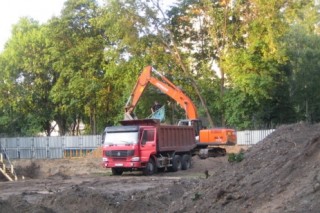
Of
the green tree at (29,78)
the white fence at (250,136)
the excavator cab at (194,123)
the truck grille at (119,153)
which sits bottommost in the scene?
the truck grille at (119,153)

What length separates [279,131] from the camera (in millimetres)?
11484

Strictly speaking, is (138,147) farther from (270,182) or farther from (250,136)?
(250,136)

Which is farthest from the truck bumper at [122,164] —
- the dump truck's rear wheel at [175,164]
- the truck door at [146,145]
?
the dump truck's rear wheel at [175,164]

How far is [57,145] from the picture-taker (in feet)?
160

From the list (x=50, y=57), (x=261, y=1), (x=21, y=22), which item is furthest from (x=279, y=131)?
(x=21, y=22)

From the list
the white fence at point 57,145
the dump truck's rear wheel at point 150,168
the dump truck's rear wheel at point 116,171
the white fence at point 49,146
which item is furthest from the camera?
the white fence at point 49,146

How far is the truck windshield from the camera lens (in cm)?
2800

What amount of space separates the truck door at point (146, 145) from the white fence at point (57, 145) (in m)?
19.1

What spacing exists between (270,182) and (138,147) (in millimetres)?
19385

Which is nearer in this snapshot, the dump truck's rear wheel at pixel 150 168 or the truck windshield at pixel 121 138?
the truck windshield at pixel 121 138

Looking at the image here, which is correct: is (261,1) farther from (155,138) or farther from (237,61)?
(155,138)

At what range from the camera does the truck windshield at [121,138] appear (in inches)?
1102

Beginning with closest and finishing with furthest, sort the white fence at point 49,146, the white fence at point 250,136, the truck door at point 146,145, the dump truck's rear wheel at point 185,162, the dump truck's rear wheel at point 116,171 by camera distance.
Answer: the truck door at point 146,145 → the dump truck's rear wheel at point 116,171 → the dump truck's rear wheel at point 185,162 → the white fence at point 250,136 → the white fence at point 49,146

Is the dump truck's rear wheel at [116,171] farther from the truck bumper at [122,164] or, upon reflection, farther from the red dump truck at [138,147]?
the truck bumper at [122,164]
